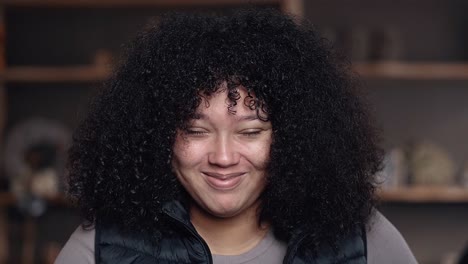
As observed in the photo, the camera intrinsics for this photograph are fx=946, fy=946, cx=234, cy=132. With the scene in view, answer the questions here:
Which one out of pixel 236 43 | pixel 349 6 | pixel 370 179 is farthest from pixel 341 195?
pixel 349 6

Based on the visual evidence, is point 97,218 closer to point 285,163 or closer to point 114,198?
point 114,198

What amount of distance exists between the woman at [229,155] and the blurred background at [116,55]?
1.76 m

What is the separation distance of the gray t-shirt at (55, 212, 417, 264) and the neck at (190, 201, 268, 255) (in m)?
0.02

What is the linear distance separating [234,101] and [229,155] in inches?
4.0

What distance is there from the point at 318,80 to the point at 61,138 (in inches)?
83.0

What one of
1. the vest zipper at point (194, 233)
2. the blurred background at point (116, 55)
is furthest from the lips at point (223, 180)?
the blurred background at point (116, 55)

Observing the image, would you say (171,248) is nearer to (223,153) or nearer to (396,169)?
(223,153)

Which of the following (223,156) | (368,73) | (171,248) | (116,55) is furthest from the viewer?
(116,55)

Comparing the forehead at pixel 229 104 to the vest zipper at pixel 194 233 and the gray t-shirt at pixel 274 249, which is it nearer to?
the vest zipper at pixel 194 233

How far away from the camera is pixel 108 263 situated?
6.05ft

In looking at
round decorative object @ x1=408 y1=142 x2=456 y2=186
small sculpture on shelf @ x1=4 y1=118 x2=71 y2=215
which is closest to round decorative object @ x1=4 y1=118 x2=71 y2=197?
small sculpture on shelf @ x1=4 y1=118 x2=71 y2=215

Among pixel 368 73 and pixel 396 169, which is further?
pixel 396 169

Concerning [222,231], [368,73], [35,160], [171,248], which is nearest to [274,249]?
[222,231]

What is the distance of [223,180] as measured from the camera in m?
1.79
